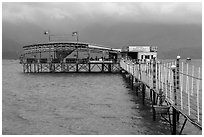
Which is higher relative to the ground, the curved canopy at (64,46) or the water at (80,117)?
the curved canopy at (64,46)

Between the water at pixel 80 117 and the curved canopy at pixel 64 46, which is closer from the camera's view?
the water at pixel 80 117

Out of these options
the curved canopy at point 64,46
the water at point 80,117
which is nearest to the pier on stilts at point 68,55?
the curved canopy at point 64,46

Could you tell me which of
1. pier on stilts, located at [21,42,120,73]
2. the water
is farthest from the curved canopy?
the water

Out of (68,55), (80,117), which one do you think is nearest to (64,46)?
(68,55)

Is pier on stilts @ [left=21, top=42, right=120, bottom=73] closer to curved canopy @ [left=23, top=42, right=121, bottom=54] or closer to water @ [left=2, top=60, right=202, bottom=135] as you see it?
curved canopy @ [left=23, top=42, right=121, bottom=54]

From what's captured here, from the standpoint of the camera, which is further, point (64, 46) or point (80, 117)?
point (64, 46)

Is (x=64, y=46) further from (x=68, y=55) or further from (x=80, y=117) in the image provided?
(x=80, y=117)

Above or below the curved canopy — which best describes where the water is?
below

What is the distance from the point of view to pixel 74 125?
61.9 ft

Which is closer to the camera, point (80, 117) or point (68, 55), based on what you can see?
point (80, 117)

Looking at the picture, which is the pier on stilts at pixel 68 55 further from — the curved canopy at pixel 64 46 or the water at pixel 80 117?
the water at pixel 80 117

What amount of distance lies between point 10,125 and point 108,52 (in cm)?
5103

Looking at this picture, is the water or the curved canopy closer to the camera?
the water

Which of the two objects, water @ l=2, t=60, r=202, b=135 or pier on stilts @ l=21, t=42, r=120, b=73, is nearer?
water @ l=2, t=60, r=202, b=135
